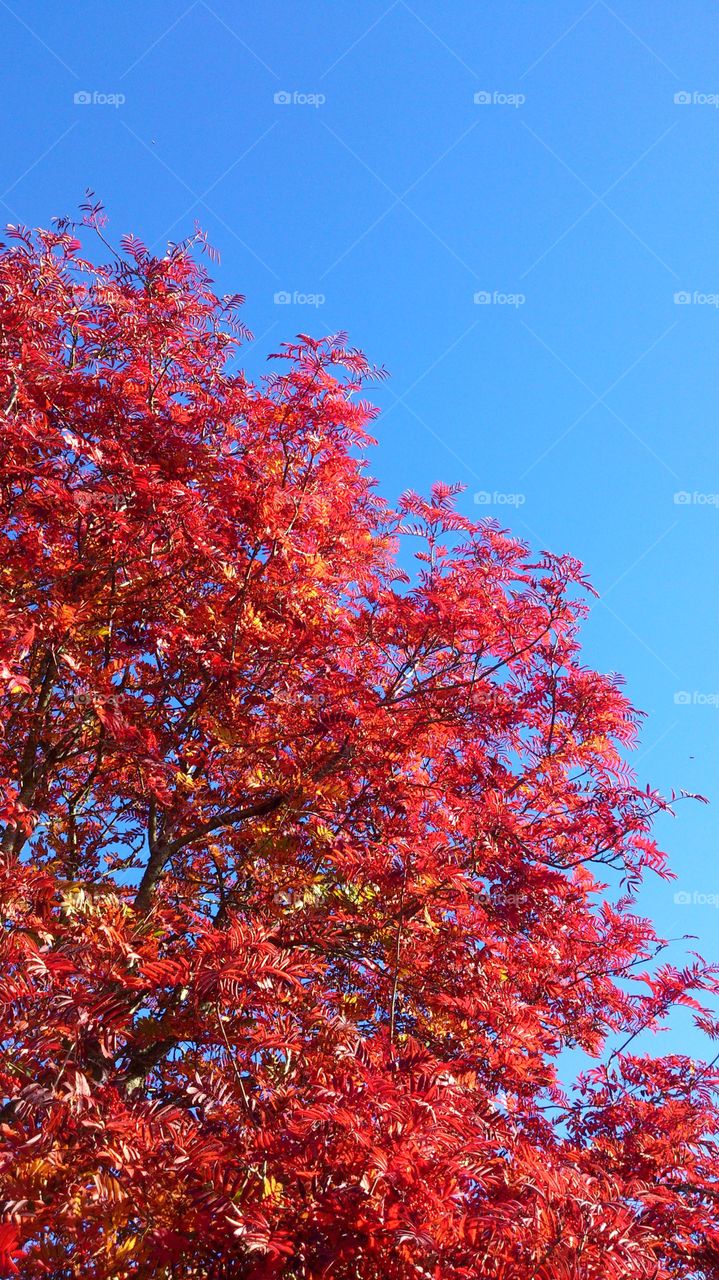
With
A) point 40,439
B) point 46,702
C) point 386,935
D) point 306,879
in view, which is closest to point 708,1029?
point 386,935

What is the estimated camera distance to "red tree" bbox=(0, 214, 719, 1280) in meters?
4.66

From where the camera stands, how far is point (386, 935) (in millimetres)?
5531

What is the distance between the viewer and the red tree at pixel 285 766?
466 centimetres

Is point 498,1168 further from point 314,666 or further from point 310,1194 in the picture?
point 314,666

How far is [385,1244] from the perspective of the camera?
111 inches

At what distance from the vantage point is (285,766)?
5844mm

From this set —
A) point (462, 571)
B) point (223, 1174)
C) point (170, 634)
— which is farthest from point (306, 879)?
point (223, 1174)

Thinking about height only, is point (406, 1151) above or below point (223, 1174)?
above

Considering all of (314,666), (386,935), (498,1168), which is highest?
(314,666)

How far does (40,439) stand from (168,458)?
3.67 feet

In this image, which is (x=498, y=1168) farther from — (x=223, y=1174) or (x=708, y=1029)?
(x=708, y=1029)

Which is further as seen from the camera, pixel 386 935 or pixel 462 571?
pixel 462 571

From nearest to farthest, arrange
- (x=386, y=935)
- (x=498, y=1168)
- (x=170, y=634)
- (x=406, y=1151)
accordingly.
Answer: (x=406, y=1151) → (x=498, y=1168) → (x=386, y=935) → (x=170, y=634)

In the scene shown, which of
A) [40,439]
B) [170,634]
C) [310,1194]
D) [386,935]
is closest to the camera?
[310,1194]
